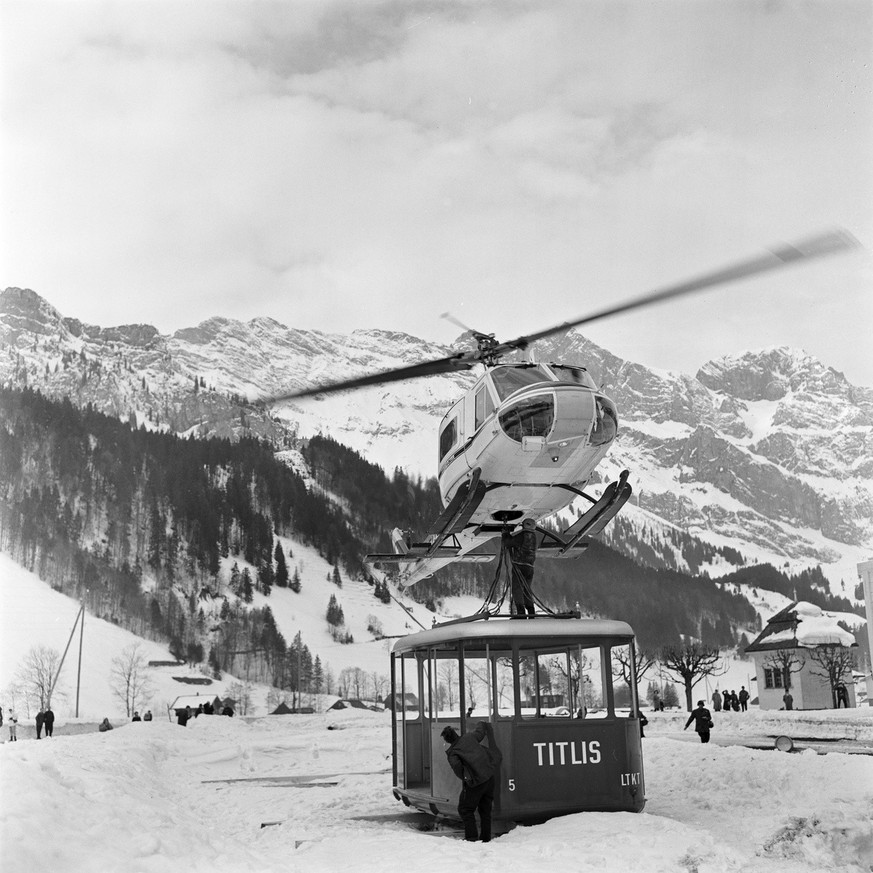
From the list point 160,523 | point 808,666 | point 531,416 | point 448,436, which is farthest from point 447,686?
point 160,523

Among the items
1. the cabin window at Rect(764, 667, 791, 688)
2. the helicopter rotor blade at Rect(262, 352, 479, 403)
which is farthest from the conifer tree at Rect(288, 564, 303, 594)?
the helicopter rotor blade at Rect(262, 352, 479, 403)

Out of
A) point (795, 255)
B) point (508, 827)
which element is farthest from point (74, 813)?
point (795, 255)

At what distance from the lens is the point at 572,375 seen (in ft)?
47.5

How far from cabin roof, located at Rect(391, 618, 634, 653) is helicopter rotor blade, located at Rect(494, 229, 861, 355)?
433cm

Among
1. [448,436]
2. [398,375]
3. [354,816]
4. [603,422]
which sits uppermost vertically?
[398,375]

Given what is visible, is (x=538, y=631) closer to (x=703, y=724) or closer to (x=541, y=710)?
(x=541, y=710)

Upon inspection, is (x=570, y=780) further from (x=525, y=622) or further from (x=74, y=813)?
(x=74, y=813)

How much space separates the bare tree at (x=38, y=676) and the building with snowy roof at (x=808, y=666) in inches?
2262

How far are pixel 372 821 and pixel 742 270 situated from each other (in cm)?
924

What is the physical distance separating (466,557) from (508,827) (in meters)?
7.33

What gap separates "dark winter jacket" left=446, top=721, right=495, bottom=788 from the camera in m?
11.0

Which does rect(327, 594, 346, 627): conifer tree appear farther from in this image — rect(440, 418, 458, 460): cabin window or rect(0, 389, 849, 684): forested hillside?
rect(440, 418, 458, 460): cabin window

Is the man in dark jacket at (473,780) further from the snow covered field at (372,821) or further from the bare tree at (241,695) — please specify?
the bare tree at (241,695)

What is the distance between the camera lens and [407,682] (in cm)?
1524
